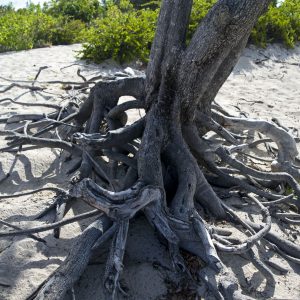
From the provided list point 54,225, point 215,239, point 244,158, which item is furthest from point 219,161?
point 54,225

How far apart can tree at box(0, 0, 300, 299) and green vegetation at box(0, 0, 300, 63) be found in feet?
12.4

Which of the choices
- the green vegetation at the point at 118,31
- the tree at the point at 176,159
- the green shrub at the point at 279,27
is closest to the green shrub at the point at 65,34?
the green vegetation at the point at 118,31

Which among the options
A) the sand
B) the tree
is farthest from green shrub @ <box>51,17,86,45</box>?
the tree

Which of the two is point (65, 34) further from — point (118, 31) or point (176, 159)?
point (176, 159)

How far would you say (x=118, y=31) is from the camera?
766 cm

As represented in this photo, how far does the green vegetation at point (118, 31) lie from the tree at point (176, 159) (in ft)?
12.4

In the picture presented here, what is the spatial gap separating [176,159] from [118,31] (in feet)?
16.8

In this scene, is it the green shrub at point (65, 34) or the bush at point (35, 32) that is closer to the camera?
the bush at point (35, 32)

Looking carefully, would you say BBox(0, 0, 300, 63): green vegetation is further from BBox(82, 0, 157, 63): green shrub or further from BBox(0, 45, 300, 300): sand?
BBox(0, 45, 300, 300): sand

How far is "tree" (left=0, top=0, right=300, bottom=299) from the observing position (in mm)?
2605

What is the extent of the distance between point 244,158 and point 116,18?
16.8 ft

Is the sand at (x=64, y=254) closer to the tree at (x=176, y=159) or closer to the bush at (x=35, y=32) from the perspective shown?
the tree at (x=176, y=159)

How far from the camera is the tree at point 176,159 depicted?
261cm

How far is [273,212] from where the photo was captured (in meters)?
3.43
